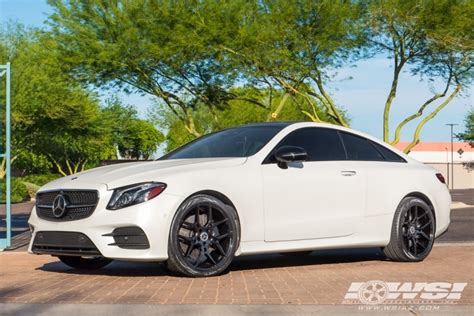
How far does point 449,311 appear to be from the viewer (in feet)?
20.3

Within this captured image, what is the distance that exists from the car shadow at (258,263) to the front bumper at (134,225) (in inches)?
26.4

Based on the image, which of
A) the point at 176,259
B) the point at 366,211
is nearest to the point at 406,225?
the point at 366,211

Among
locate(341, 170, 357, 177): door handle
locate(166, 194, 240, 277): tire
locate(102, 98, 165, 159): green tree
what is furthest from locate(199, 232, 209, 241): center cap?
locate(102, 98, 165, 159): green tree

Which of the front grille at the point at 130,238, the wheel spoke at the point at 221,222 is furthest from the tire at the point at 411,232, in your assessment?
the front grille at the point at 130,238

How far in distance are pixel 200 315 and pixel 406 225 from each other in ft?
14.5

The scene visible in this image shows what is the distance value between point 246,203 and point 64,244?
5.71 ft

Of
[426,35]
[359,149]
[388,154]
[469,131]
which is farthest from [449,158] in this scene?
[359,149]

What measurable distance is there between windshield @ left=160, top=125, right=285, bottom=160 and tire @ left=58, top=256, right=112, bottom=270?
1304mm

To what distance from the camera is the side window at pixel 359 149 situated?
9.94 meters

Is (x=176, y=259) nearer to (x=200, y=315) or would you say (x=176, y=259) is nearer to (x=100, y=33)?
(x=200, y=315)

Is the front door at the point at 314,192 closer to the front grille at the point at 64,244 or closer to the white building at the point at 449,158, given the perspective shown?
the front grille at the point at 64,244

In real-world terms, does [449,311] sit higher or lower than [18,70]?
lower

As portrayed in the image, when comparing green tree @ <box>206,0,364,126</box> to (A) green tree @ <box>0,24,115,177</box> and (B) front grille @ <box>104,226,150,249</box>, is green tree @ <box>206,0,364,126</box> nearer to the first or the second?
(A) green tree @ <box>0,24,115,177</box>

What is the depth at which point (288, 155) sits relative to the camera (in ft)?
29.0
